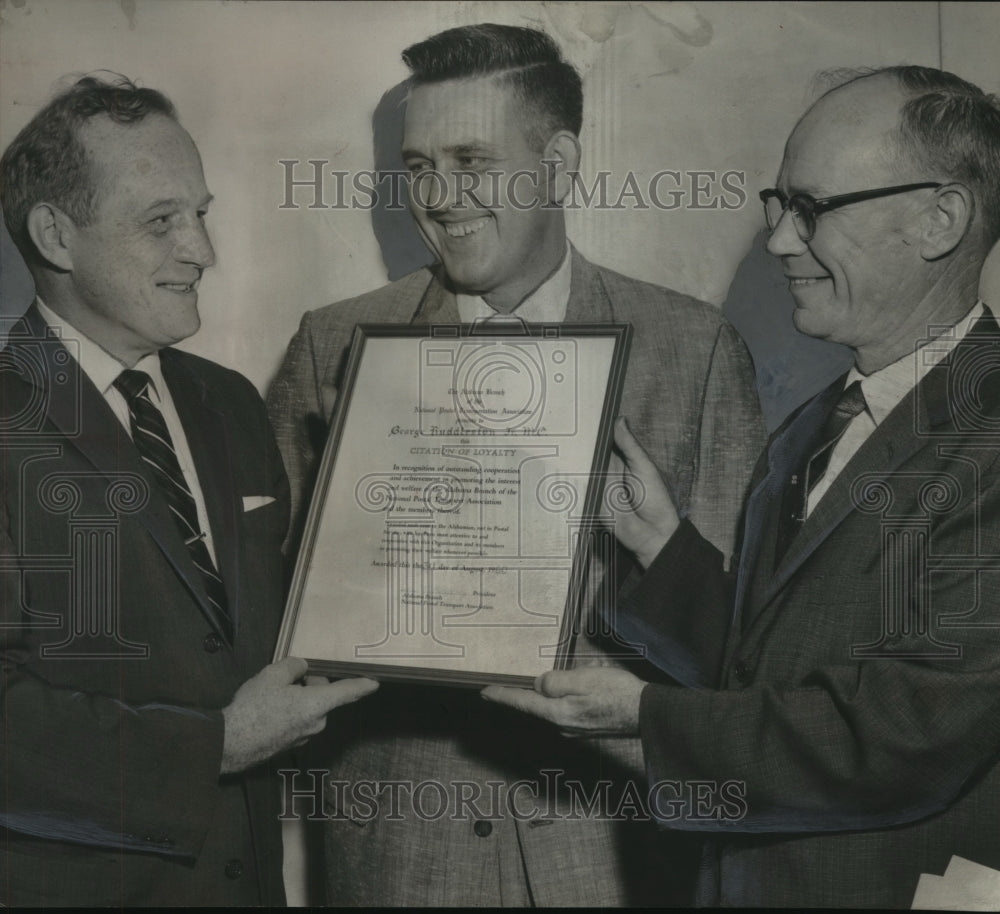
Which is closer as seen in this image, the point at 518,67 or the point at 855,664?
the point at 855,664

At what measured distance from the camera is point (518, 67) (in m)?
2.87

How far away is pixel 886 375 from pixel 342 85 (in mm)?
1477

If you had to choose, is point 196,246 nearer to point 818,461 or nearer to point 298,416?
point 298,416

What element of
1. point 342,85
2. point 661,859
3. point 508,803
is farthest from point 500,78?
point 661,859

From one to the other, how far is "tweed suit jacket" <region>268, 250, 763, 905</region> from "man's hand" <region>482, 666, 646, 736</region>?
105 millimetres

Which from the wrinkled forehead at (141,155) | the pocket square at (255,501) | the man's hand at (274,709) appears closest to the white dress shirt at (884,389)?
the man's hand at (274,709)

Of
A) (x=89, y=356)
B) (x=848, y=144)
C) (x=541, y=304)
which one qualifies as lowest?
(x=89, y=356)

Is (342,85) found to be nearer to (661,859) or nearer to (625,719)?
(625,719)

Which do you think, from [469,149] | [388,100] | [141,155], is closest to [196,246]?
[141,155]

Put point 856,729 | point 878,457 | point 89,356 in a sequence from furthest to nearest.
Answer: point 89,356
point 878,457
point 856,729

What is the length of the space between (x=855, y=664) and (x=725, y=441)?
0.59m

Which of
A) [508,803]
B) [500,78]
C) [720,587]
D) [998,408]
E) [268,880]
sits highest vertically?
[500,78]

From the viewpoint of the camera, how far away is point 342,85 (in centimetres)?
294

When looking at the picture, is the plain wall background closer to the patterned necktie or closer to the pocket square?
the patterned necktie
